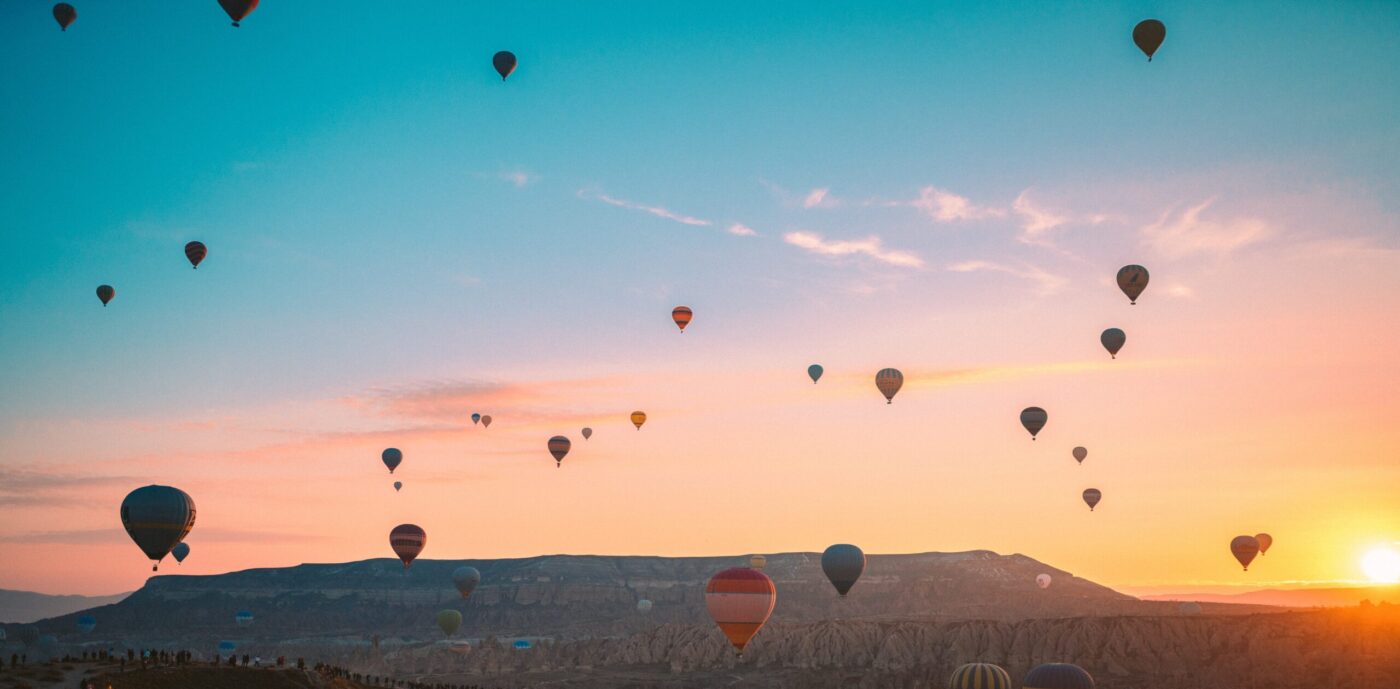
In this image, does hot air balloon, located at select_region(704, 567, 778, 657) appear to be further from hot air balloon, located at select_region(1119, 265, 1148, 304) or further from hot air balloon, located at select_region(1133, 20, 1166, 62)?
hot air balloon, located at select_region(1133, 20, 1166, 62)

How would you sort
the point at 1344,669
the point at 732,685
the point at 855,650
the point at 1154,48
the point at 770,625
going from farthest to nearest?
1. the point at 770,625
2. the point at 855,650
3. the point at 732,685
4. the point at 1344,669
5. the point at 1154,48


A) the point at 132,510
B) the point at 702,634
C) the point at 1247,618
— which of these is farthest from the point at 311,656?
the point at 1247,618

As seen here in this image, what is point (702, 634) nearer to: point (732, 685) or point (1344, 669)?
point (732, 685)

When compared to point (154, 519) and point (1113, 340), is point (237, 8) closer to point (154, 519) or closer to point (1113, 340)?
point (154, 519)

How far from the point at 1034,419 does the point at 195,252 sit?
62693 millimetres

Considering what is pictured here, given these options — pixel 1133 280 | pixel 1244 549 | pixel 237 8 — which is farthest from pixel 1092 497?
pixel 237 8

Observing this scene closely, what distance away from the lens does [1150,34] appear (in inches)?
2445

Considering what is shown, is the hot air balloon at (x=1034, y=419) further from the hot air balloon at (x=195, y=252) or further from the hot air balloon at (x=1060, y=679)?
the hot air balloon at (x=195, y=252)

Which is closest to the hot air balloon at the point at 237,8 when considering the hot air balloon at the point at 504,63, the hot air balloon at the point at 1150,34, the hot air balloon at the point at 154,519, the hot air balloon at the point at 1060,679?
the hot air balloon at the point at 504,63

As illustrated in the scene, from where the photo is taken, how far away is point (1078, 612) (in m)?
166

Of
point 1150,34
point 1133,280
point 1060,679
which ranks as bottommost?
point 1060,679

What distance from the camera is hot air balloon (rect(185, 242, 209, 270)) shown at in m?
77.9

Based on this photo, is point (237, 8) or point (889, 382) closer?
point (237, 8)

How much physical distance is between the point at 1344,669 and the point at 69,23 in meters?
103
